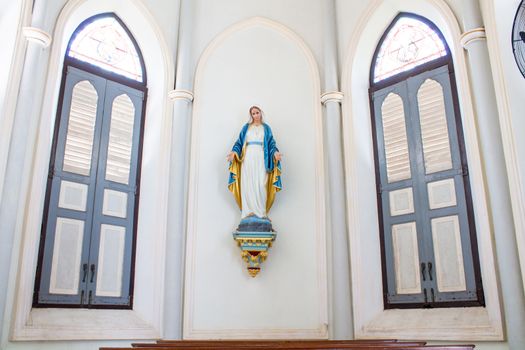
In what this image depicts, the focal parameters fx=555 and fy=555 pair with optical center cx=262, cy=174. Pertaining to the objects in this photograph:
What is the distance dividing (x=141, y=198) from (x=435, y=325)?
369 centimetres

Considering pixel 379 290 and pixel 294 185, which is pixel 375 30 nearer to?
pixel 294 185

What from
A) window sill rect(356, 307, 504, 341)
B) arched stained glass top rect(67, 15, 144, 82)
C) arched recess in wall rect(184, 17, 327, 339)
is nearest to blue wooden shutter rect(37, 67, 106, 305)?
arched stained glass top rect(67, 15, 144, 82)

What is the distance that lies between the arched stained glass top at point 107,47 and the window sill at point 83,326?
3040 millimetres

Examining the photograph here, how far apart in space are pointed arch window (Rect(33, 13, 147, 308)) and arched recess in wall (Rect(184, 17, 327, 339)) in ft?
2.55

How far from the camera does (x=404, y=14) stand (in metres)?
7.27

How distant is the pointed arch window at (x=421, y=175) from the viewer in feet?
19.8

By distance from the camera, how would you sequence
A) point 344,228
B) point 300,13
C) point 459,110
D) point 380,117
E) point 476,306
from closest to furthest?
1. point 476,306
2. point 459,110
3. point 344,228
4. point 380,117
5. point 300,13

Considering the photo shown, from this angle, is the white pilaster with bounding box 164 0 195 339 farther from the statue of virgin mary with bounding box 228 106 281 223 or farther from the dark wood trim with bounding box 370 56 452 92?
the dark wood trim with bounding box 370 56 452 92

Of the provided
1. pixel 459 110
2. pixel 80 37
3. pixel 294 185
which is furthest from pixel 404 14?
pixel 80 37

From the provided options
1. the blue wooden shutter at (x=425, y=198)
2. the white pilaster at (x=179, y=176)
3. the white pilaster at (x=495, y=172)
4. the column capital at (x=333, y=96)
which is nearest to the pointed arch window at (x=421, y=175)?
the blue wooden shutter at (x=425, y=198)

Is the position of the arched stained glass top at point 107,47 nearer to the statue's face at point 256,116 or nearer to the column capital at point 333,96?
the statue's face at point 256,116

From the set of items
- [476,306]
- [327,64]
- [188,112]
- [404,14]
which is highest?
[404,14]

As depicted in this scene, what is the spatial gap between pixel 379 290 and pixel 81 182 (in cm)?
370

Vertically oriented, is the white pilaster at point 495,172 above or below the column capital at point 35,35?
below
